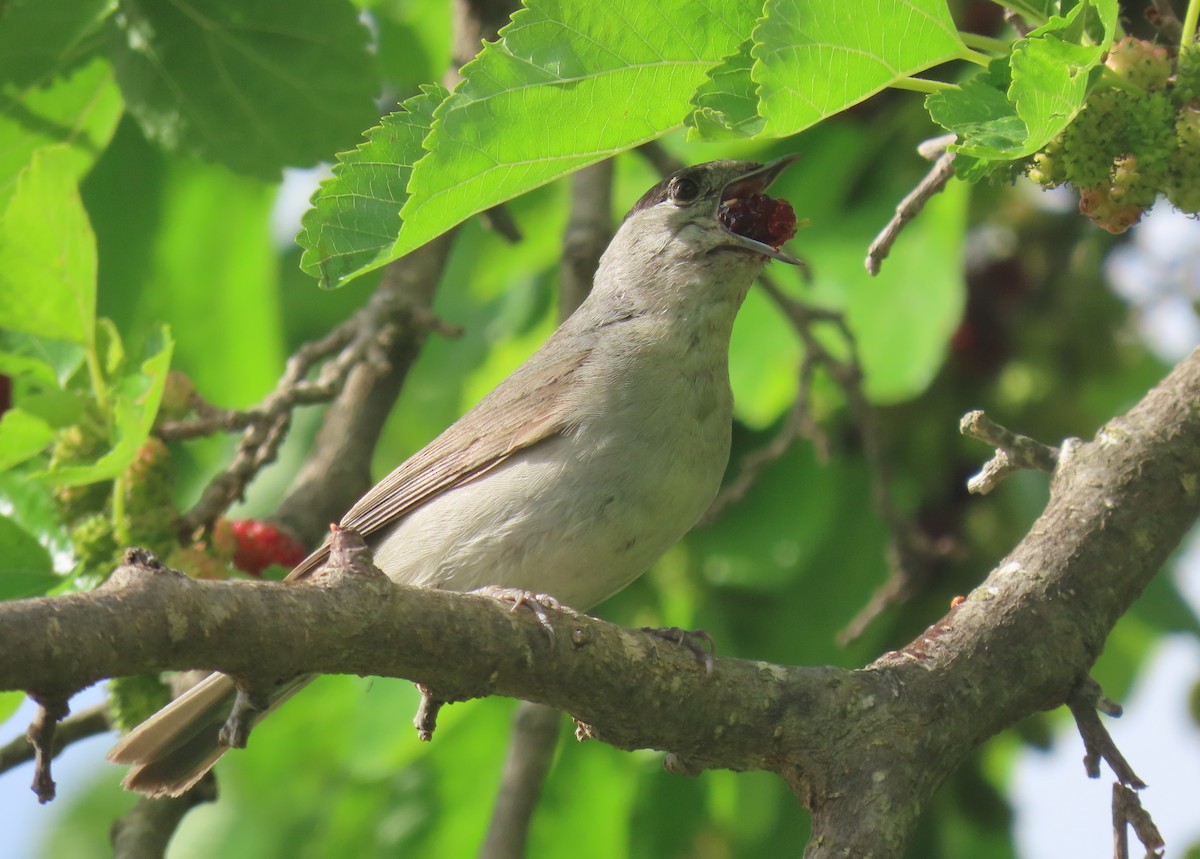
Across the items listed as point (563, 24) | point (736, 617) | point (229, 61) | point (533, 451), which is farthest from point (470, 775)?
point (563, 24)

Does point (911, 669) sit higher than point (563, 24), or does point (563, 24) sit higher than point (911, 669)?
point (563, 24)

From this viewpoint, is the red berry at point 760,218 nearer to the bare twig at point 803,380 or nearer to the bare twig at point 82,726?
the bare twig at point 803,380

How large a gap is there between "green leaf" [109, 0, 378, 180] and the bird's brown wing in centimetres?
101

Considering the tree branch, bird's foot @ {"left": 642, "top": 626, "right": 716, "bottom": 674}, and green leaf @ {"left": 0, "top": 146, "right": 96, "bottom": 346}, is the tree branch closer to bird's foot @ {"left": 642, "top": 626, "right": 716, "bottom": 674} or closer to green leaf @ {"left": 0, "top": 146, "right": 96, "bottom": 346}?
bird's foot @ {"left": 642, "top": 626, "right": 716, "bottom": 674}

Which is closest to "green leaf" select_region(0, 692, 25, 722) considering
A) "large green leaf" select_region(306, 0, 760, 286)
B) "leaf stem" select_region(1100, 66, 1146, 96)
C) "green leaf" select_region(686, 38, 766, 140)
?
"large green leaf" select_region(306, 0, 760, 286)

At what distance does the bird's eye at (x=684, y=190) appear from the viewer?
487 cm

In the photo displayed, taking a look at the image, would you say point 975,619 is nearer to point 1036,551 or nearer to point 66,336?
point 1036,551

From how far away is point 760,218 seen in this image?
4668 millimetres

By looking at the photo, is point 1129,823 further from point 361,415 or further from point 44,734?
point 361,415

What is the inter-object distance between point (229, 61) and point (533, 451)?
1608 mm

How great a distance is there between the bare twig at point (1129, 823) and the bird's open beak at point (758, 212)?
6.81ft

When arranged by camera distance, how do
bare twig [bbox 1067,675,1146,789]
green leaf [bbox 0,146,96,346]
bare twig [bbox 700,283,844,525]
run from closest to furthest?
bare twig [bbox 1067,675,1146,789] < green leaf [bbox 0,146,96,346] < bare twig [bbox 700,283,844,525]

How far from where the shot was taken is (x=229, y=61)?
430 centimetres

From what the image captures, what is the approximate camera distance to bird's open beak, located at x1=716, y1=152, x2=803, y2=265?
455 centimetres
